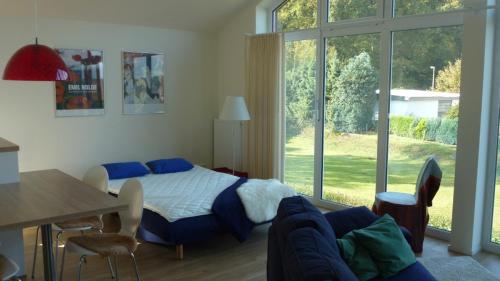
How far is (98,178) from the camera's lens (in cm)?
377

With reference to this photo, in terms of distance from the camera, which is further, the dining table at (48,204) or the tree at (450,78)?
the tree at (450,78)

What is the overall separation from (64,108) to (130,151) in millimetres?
998

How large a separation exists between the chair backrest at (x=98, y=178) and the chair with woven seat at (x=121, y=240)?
19.1 inches

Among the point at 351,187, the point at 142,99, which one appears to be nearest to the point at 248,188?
the point at 351,187

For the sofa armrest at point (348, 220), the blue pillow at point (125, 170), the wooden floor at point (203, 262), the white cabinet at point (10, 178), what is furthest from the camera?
the blue pillow at point (125, 170)

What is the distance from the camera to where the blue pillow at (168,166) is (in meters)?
5.42

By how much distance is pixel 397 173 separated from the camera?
188 inches

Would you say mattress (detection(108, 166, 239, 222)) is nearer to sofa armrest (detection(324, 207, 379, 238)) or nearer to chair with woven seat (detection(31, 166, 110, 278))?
chair with woven seat (detection(31, 166, 110, 278))

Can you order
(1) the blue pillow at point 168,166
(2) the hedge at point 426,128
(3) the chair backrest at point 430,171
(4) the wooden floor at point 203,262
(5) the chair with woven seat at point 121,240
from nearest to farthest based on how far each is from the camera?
(5) the chair with woven seat at point 121,240 < (4) the wooden floor at point 203,262 < (3) the chair backrest at point 430,171 < (2) the hedge at point 426,128 < (1) the blue pillow at point 168,166

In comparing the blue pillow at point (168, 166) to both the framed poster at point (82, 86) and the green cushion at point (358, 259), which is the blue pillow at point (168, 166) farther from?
the green cushion at point (358, 259)

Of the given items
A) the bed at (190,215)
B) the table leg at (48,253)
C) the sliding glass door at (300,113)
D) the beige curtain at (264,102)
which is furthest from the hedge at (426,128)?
the table leg at (48,253)

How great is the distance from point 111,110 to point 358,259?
3.87 m

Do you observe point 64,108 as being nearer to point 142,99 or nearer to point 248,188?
point 142,99

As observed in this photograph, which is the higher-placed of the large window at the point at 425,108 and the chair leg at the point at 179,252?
the large window at the point at 425,108
